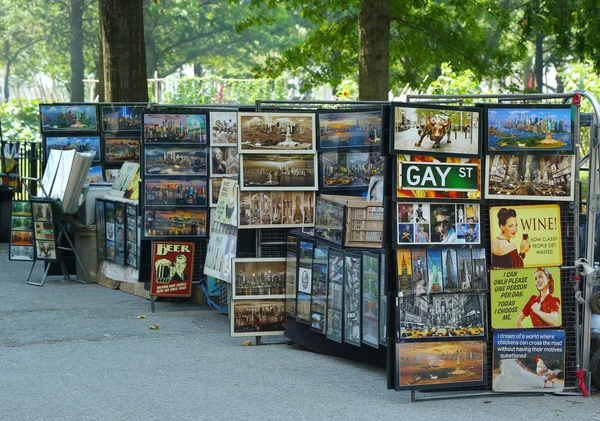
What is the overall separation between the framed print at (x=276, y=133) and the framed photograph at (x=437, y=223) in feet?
7.94

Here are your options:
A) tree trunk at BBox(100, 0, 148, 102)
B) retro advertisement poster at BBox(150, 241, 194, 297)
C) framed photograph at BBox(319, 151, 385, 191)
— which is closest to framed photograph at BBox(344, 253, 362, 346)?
framed photograph at BBox(319, 151, 385, 191)

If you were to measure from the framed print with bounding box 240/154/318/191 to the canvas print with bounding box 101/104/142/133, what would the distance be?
5.34 meters

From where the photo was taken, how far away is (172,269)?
10836mm

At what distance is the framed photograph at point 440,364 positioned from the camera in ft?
22.3

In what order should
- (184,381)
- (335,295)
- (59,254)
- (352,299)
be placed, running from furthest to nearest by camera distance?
(59,254) < (335,295) < (352,299) < (184,381)

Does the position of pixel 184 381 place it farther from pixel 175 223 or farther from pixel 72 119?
pixel 72 119

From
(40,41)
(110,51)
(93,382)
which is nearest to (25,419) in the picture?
(93,382)

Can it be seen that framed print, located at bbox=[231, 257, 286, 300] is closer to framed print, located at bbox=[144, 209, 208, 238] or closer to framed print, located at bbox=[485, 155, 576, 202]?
framed print, located at bbox=[144, 209, 208, 238]

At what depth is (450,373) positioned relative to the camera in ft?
22.6

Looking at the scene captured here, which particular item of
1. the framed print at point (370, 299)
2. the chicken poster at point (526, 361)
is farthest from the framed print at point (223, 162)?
the chicken poster at point (526, 361)

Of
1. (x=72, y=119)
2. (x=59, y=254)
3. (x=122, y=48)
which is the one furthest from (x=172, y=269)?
(x=122, y=48)

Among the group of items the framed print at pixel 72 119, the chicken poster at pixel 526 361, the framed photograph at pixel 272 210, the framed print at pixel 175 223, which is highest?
the framed print at pixel 72 119

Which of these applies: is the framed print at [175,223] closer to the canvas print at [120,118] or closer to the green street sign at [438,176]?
the canvas print at [120,118]

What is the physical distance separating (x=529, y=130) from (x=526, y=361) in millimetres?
1618
